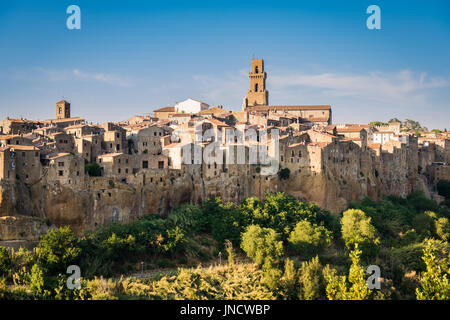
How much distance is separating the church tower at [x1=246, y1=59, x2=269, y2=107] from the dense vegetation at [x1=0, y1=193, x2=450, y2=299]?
143ft

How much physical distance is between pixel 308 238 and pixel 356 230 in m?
5.46

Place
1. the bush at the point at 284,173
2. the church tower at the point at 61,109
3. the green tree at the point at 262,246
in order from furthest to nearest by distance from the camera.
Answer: the church tower at the point at 61,109
the bush at the point at 284,173
the green tree at the point at 262,246

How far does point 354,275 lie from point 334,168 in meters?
30.1

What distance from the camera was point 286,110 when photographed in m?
82.2

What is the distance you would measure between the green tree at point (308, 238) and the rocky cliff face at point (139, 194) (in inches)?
250

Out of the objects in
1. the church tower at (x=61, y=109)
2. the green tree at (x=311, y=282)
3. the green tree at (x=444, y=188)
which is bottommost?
the green tree at (x=311, y=282)

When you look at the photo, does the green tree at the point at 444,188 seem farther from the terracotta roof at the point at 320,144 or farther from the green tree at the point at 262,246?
the green tree at the point at 262,246

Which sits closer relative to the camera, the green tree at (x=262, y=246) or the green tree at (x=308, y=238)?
the green tree at (x=262, y=246)

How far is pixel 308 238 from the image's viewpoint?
43531 mm

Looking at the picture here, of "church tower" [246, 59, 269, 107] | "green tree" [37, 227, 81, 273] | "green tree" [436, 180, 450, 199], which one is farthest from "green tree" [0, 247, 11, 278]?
"church tower" [246, 59, 269, 107]

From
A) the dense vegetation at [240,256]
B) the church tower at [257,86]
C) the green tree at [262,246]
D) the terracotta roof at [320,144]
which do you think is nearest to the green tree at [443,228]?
the dense vegetation at [240,256]

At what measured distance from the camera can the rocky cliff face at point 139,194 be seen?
37844 mm

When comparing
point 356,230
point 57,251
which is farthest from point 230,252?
point 57,251
